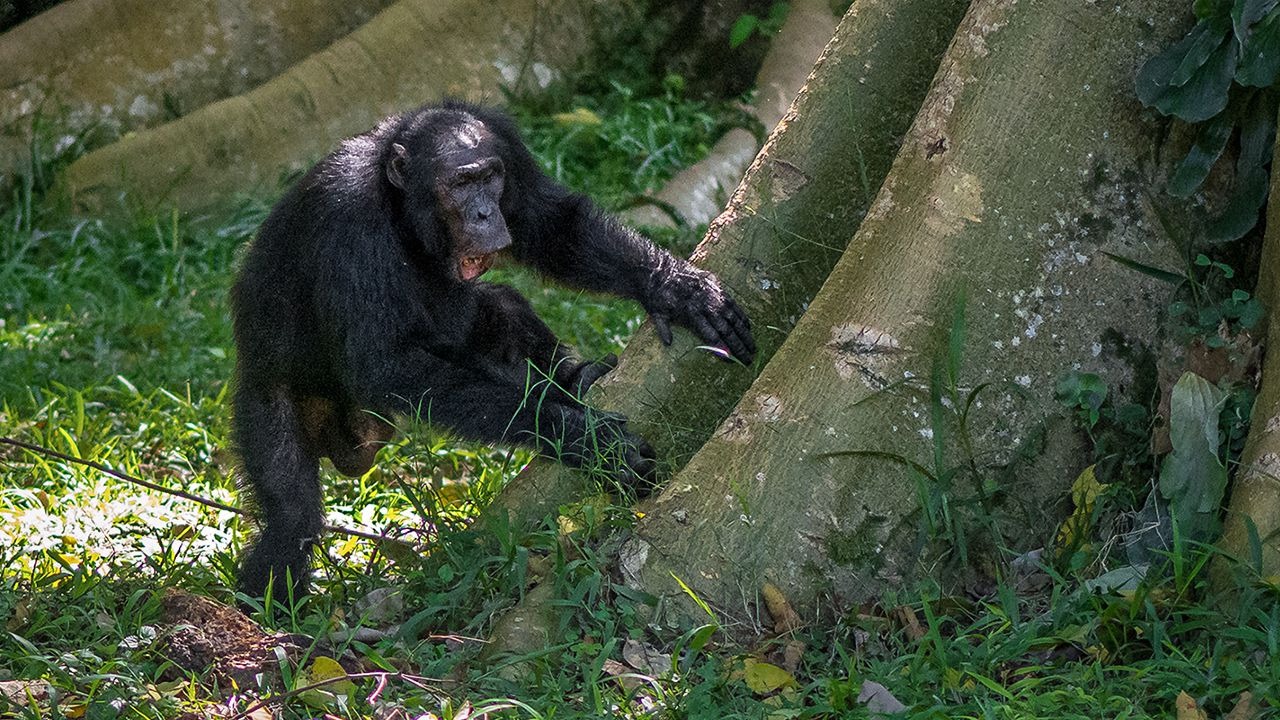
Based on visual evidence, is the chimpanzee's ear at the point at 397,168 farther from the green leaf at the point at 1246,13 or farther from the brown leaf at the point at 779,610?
the green leaf at the point at 1246,13

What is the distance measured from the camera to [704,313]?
4.33 meters

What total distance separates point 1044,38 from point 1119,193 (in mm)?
468

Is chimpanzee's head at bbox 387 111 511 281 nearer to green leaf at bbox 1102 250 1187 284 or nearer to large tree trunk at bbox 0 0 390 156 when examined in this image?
green leaf at bbox 1102 250 1187 284

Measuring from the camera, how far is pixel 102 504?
5.34m

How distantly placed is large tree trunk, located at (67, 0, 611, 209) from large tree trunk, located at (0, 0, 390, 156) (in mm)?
358

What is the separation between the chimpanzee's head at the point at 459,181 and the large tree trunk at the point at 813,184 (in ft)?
2.26

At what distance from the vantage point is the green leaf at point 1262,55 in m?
3.54

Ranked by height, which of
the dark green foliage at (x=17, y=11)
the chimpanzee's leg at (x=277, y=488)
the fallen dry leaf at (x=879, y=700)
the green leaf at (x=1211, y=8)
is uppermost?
the green leaf at (x=1211, y=8)

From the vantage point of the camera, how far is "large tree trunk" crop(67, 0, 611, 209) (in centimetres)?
828

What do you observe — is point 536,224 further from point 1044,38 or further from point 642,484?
point 1044,38

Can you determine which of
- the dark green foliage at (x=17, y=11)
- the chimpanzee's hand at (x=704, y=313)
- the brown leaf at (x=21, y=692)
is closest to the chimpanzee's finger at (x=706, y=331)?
the chimpanzee's hand at (x=704, y=313)

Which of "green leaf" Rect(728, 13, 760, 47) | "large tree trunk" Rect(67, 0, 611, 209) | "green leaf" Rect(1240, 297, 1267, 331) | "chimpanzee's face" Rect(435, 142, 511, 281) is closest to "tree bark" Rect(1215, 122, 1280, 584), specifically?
"green leaf" Rect(1240, 297, 1267, 331)

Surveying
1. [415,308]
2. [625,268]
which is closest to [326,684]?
[415,308]

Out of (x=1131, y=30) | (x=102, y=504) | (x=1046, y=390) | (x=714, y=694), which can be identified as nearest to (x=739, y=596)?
(x=714, y=694)
